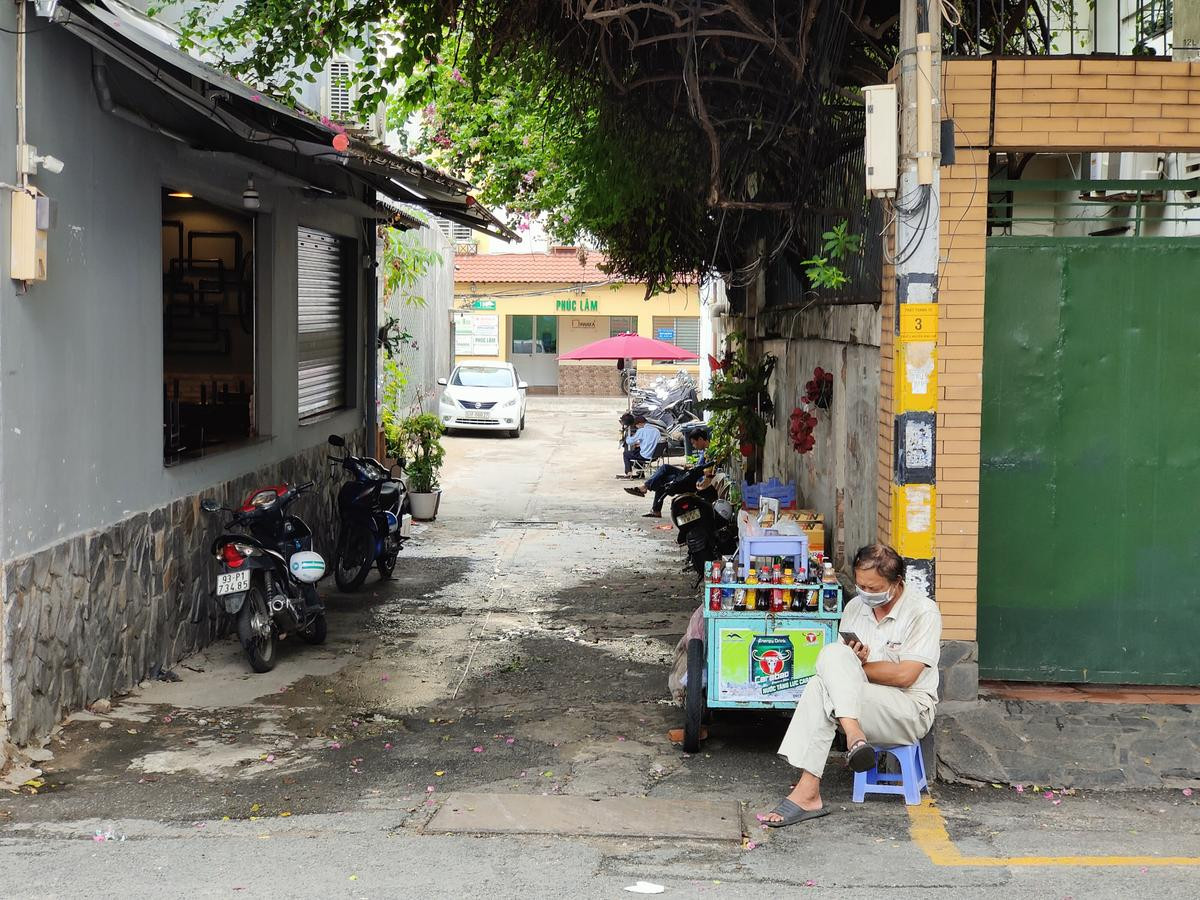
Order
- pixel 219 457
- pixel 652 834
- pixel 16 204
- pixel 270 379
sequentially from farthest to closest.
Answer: pixel 270 379, pixel 219 457, pixel 16 204, pixel 652 834

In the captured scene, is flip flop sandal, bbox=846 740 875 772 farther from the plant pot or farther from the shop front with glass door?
the shop front with glass door

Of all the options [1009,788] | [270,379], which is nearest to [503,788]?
[1009,788]

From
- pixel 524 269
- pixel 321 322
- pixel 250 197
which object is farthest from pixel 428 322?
pixel 250 197

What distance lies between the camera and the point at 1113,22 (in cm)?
1148

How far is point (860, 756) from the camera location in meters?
5.62

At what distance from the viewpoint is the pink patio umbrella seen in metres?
27.0

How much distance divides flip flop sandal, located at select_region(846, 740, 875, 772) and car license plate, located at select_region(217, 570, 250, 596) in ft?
13.9

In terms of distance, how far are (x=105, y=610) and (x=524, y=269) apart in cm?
3477

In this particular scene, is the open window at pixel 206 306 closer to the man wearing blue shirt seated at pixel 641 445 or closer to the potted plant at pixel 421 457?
the potted plant at pixel 421 457

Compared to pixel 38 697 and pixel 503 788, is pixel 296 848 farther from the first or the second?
pixel 38 697

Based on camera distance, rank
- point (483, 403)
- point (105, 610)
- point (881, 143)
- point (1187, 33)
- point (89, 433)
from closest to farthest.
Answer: point (881, 143) → point (1187, 33) → point (89, 433) → point (105, 610) → point (483, 403)

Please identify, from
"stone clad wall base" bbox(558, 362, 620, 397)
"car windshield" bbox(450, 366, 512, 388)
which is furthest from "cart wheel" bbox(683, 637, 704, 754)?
"stone clad wall base" bbox(558, 362, 620, 397)

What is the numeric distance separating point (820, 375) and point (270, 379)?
450cm

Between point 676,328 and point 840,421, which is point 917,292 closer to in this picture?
point 840,421
